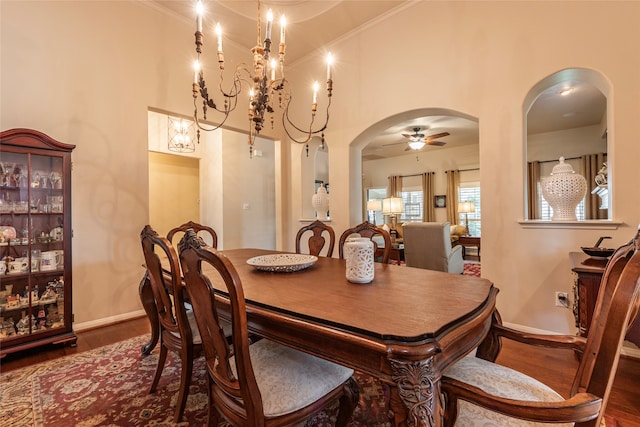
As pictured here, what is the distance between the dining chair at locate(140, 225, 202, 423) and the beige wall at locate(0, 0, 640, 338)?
1784 mm

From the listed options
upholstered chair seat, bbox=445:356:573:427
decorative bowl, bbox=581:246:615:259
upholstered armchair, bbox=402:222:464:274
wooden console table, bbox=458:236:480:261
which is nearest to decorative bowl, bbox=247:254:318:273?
upholstered chair seat, bbox=445:356:573:427

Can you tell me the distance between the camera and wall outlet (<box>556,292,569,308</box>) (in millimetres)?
2463

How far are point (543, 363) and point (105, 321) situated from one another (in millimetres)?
3812

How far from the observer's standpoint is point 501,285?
280 cm

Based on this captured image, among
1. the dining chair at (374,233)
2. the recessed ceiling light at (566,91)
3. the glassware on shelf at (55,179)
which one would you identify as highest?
the recessed ceiling light at (566,91)

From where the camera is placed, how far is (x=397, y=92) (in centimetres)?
347

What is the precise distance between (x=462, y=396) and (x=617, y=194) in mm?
2390

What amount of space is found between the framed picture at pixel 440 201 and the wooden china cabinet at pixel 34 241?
25.5 feet

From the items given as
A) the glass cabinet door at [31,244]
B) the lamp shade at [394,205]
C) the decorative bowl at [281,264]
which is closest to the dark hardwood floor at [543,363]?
the glass cabinet door at [31,244]

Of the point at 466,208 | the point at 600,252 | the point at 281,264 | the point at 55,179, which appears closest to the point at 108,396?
the point at 281,264

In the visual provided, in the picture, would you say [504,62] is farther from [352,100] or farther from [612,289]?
[612,289]

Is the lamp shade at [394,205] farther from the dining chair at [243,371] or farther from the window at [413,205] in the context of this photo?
the dining chair at [243,371]

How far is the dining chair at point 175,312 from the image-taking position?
53.9 inches

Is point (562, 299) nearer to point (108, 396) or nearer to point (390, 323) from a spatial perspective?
point (390, 323)
